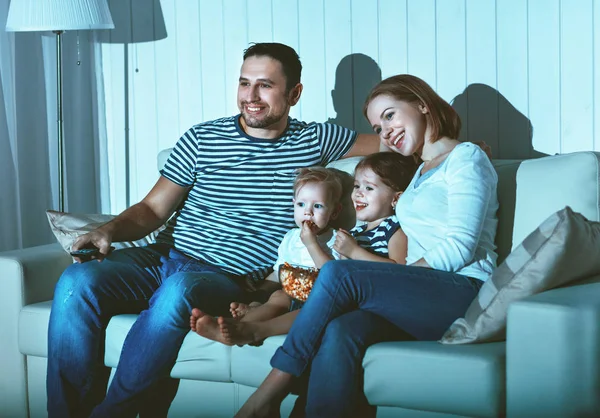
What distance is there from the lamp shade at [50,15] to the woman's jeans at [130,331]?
1002mm

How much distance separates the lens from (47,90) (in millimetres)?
3371

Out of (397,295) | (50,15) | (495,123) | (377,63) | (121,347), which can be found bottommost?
(121,347)

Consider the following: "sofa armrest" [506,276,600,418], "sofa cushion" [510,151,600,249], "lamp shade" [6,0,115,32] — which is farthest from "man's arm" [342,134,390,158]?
"lamp shade" [6,0,115,32]

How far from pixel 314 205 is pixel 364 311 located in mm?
516

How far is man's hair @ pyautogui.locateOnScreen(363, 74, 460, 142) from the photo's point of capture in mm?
2209

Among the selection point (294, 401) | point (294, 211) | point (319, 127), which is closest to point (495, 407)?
point (294, 401)

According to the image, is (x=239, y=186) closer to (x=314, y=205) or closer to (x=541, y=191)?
(x=314, y=205)

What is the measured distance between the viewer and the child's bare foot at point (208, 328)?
2.03 meters

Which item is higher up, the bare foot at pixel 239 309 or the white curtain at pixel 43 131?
the white curtain at pixel 43 131

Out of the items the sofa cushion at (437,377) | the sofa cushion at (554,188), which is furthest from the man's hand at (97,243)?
the sofa cushion at (554,188)

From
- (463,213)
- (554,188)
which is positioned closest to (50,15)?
(463,213)

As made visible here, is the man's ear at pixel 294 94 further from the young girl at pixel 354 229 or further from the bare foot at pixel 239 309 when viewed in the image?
the bare foot at pixel 239 309

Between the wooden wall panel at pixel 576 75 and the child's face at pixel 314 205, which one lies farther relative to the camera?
the wooden wall panel at pixel 576 75

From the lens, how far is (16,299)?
246 cm
